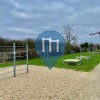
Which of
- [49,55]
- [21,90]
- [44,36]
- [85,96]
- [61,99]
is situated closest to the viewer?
[61,99]

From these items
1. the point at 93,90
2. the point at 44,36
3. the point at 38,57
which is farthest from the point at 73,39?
the point at 93,90

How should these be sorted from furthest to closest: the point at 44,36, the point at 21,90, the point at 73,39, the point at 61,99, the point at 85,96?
the point at 73,39 < the point at 44,36 < the point at 21,90 < the point at 85,96 < the point at 61,99

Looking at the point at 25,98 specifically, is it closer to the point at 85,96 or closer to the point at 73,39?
the point at 85,96

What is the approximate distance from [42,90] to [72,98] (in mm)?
1614

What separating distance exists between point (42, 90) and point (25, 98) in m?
1.53

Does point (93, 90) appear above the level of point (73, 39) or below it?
below

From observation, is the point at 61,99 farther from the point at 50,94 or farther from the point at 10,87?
the point at 10,87

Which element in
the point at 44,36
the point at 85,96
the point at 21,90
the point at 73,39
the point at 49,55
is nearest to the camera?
the point at 85,96

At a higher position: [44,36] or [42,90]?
[44,36]

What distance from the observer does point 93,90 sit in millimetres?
9406

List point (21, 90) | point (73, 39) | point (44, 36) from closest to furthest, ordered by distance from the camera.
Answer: point (21, 90)
point (44, 36)
point (73, 39)

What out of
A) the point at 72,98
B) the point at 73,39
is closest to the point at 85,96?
the point at 72,98

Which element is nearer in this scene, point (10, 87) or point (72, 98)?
point (72, 98)

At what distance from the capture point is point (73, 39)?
2360 inches
